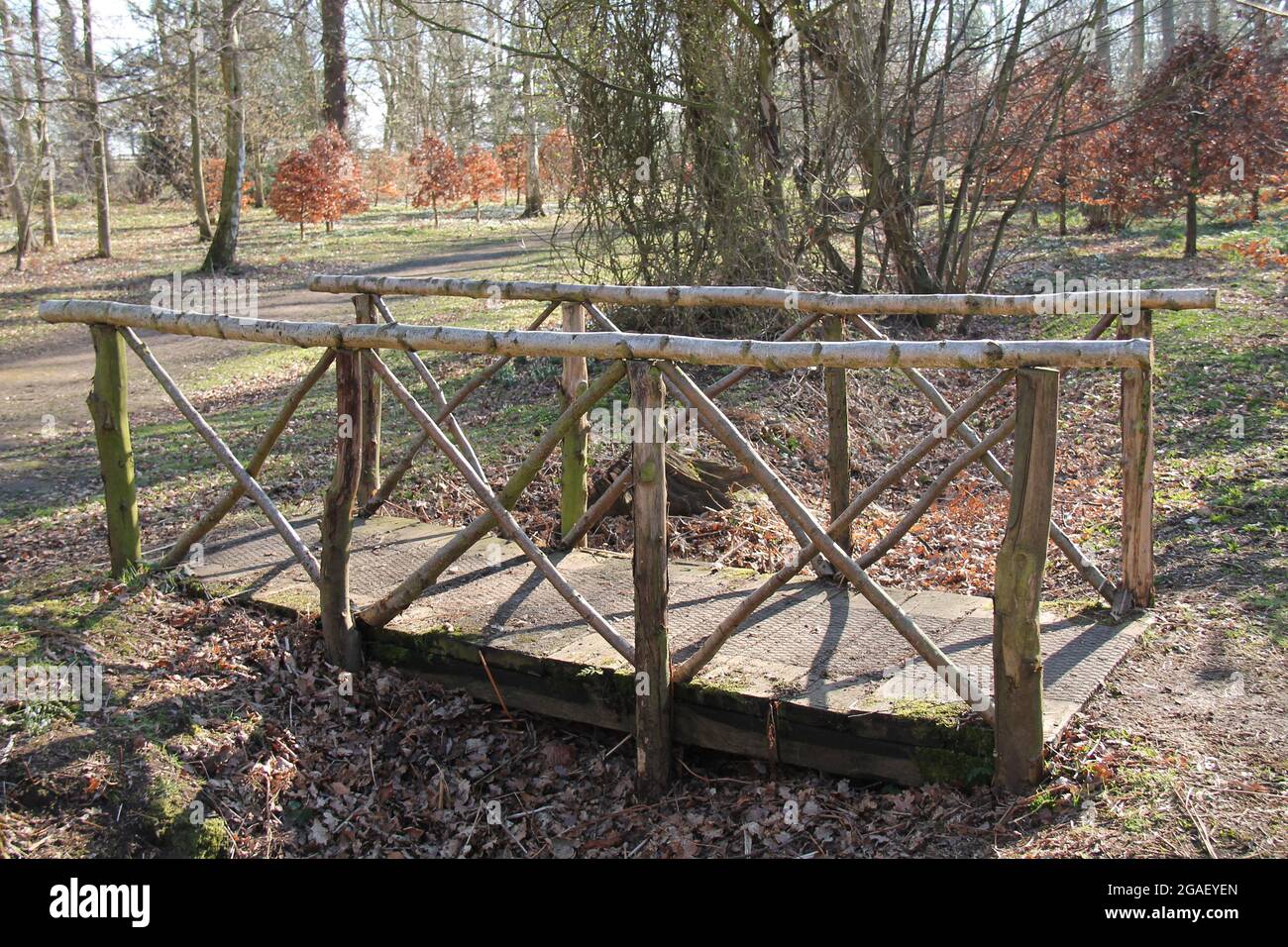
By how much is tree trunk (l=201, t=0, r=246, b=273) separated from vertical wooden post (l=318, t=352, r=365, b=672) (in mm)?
13541

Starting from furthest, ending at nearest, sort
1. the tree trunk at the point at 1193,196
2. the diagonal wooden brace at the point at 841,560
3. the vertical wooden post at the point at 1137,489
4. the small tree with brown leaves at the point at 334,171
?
the small tree with brown leaves at the point at 334,171 → the tree trunk at the point at 1193,196 → the vertical wooden post at the point at 1137,489 → the diagonal wooden brace at the point at 841,560

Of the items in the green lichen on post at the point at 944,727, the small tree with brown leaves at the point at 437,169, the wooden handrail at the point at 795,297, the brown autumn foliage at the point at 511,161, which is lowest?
the green lichen on post at the point at 944,727

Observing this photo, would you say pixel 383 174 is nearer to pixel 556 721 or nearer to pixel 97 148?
pixel 97 148

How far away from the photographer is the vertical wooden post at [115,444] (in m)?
5.48

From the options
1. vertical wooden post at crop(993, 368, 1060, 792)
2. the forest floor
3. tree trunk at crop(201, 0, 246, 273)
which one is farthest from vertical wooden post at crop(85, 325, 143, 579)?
tree trunk at crop(201, 0, 246, 273)

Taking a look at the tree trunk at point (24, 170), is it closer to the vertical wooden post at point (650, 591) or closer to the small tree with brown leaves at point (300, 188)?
the small tree with brown leaves at point (300, 188)

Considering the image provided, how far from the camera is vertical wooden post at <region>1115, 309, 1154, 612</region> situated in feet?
16.4

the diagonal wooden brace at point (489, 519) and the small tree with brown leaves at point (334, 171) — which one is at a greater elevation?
the small tree with brown leaves at point (334, 171)

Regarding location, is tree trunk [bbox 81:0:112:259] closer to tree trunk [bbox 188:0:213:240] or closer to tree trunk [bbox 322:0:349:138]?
tree trunk [bbox 188:0:213:240]

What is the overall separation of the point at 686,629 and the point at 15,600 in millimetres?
3286

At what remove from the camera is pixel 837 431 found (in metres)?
5.85

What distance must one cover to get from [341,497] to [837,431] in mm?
2537

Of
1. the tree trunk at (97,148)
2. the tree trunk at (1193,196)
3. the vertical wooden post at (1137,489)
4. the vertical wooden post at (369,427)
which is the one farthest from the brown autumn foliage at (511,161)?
the vertical wooden post at (1137,489)

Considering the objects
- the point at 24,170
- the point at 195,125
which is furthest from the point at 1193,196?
the point at 24,170
